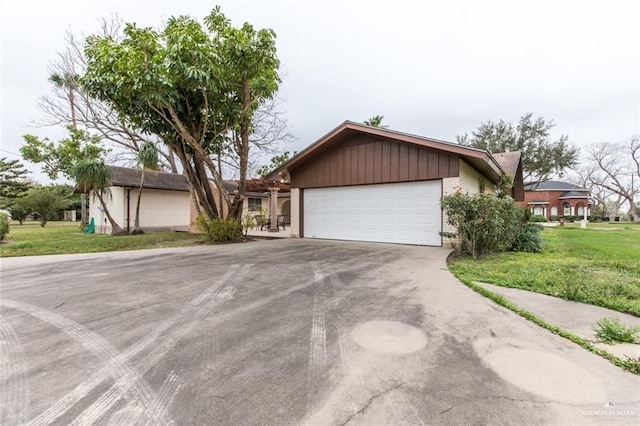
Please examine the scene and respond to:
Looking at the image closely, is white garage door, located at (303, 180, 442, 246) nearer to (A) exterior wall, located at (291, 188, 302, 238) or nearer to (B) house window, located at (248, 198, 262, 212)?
(A) exterior wall, located at (291, 188, 302, 238)

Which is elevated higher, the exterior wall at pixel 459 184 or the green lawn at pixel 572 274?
the exterior wall at pixel 459 184

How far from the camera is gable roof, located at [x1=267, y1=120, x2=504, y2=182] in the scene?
7.95 metres

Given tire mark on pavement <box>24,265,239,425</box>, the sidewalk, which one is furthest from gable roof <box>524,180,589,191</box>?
tire mark on pavement <box>24,265,239,425</box>

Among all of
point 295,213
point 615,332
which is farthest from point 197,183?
point 615,332

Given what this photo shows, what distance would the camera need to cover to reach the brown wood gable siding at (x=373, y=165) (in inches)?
342

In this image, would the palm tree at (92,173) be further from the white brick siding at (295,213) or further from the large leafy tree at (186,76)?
the white brick siding at (295,213)

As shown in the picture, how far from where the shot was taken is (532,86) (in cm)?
1370

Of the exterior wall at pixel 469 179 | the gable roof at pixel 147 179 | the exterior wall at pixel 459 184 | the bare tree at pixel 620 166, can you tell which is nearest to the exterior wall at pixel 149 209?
the gable roof at pixel 147 179

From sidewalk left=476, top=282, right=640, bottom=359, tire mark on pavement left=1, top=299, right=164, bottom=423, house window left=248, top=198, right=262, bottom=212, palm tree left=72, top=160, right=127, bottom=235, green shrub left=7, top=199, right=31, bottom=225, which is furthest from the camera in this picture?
house window left=248, top=198, right=262, bottom=212

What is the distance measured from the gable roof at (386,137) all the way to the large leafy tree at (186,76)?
7.47 feet

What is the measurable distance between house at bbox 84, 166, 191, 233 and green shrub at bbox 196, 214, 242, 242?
6143mm

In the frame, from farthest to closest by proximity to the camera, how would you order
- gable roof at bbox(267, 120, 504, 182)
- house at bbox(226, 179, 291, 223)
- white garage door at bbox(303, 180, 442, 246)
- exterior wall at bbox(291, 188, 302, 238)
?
house at bbox(226, 179, 291, 223), exterior wall at bbox(291, 188, 302, 238), white garage door at bbox(303, 180, 442, 246), gable roof at bbox(267, 120, 504, 182)

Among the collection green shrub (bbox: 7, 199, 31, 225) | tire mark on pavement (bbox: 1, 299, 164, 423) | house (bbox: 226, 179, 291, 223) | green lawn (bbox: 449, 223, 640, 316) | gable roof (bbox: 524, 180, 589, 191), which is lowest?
tire mark on pavement (bbox: 1, 299, 164, 423)

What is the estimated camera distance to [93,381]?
75.3 inches
